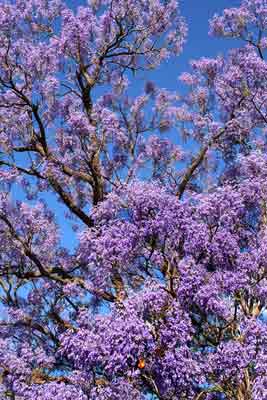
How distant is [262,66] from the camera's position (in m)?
20.0

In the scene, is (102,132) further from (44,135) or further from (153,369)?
(153,369)

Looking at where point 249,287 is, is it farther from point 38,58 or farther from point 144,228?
point 38,58

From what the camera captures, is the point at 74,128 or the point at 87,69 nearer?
the point at 74,128

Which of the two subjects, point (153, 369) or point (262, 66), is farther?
point (262, 66)

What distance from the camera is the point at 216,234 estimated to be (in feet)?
47.6

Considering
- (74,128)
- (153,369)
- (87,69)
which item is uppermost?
(87,69)

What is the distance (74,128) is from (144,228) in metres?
6.57

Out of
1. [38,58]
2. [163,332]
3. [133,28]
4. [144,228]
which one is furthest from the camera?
[133,28]

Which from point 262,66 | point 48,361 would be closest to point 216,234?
point 48,361

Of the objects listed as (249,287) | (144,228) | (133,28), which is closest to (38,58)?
(133,28)

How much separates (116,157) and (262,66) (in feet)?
20.3

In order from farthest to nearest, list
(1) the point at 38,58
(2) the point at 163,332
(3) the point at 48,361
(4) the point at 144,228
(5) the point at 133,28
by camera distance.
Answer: (5) the point at 133,28 → (1) the point at 38,58 → (3) the point at 48,361 → (4) the point at 144,228 → (2) the point at 163,332

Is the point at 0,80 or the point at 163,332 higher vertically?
the point at 0,80

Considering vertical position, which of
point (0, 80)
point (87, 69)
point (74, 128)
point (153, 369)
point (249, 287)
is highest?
point (87, 69)
